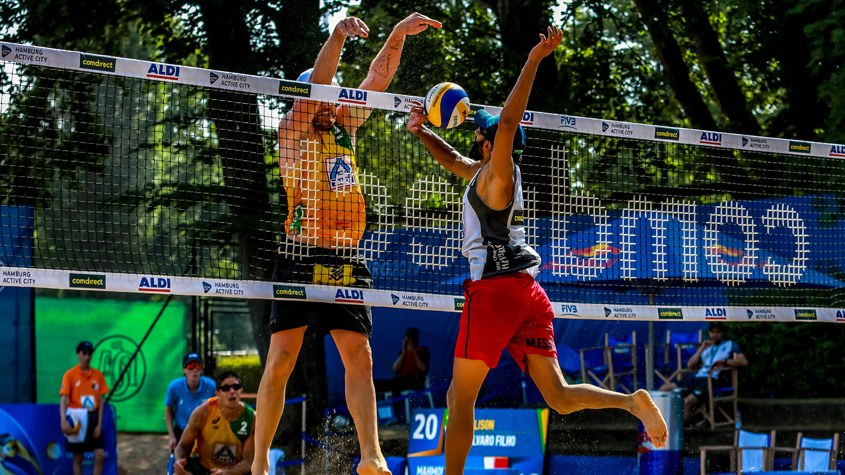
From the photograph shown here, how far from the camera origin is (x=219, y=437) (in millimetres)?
8305

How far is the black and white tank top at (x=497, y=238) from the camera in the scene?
5.10 m

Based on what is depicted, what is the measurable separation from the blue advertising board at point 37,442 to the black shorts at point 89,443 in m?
0.08

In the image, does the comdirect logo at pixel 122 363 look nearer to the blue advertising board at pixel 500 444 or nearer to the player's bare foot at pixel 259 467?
the blue advertising board at pixel 500 444

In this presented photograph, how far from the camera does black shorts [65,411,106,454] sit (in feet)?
35.8

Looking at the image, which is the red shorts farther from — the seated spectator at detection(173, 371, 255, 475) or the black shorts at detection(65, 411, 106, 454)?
the black shorts at detection(65, 411, 106, 454)

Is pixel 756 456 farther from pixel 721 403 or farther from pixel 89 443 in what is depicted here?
pixel 89 443

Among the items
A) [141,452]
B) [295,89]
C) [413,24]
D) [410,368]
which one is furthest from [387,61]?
[141,452]

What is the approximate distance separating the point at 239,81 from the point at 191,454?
162 inches

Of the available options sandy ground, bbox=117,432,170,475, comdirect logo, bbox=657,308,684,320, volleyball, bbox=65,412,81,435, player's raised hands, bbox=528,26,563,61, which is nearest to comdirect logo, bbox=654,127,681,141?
comdirect logo, bbox=657,308,684,320

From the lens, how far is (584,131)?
699 cm

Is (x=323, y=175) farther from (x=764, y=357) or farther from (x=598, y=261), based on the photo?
(x=764, y=357)

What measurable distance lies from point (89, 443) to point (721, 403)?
26.5 feet

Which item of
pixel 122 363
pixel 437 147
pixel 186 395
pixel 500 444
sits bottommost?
pixel 500 444

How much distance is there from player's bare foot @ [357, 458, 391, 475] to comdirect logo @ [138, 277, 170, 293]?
1.78 m
